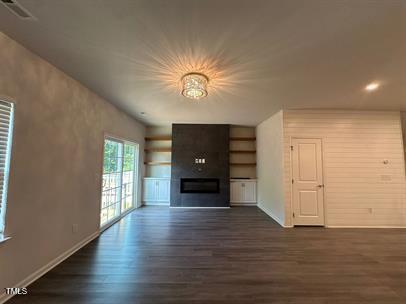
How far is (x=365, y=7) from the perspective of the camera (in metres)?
1.54

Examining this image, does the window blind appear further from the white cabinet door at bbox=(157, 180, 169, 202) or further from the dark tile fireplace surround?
the white cabinet door at bbox=(157, 180, 169, 202)

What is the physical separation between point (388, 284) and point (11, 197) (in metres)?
4.32

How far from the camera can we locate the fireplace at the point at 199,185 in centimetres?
625

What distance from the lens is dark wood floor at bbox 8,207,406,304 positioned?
2.03 m

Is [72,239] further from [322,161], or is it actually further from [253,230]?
[322,161]

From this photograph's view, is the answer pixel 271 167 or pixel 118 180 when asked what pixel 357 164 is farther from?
pixel 118 180

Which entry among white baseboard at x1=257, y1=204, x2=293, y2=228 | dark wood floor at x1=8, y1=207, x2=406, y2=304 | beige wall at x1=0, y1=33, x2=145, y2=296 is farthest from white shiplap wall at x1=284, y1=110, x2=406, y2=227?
beige wall at x1=0, y1=33, x2=145, y2=296

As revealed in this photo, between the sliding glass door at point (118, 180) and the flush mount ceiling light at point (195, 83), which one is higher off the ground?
the flush mount ceiling light at point (195, 83)

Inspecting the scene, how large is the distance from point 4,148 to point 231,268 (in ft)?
9.66

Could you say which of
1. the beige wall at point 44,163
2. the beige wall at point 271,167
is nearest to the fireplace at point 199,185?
the beige wall at point 271,167

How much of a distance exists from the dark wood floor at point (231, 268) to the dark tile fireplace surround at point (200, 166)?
2.03m

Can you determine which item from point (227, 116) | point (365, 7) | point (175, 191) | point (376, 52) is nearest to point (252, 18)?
point (365, 7)

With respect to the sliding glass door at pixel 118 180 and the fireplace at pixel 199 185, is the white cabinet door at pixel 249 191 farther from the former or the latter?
the sliding glass door at pixel 118 180

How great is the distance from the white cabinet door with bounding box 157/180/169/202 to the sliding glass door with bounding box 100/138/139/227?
0.79m
